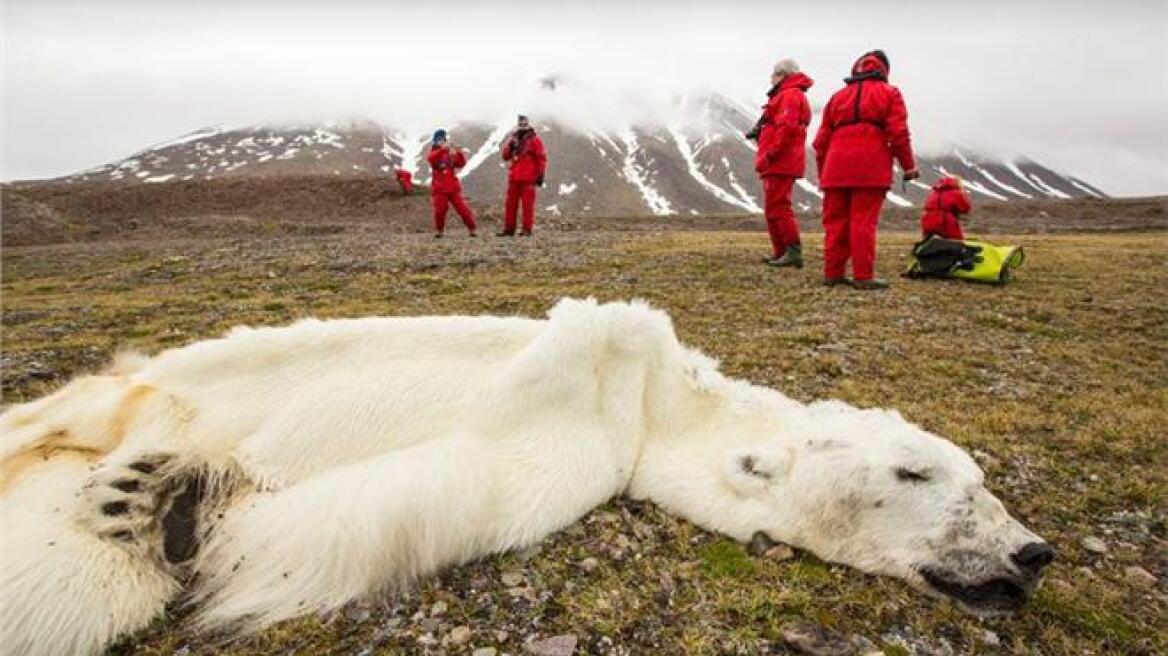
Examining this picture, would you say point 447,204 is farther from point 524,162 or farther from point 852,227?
point 852,227

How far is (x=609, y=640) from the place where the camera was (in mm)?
2854

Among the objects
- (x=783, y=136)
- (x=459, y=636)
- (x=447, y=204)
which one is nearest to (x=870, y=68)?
(x=783, y=136)

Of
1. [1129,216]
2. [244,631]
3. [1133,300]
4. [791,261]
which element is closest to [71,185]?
[791,261]

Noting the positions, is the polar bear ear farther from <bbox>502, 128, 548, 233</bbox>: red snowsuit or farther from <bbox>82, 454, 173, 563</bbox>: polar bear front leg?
<bbox>502, 128, 548, 233</bbox>: red snowsuit

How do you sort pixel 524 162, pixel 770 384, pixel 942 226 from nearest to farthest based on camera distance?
pixel 770 384 < pixel 942 226 < pixel 524 162

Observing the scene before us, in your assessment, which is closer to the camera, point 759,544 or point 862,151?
point 759,544

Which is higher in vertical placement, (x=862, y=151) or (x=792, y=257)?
(x=862, y=151)

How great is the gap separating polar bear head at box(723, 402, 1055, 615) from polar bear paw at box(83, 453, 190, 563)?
2933 mm

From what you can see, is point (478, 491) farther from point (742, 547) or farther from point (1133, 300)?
point (1133, 300)

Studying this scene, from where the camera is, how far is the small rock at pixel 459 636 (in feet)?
9.41

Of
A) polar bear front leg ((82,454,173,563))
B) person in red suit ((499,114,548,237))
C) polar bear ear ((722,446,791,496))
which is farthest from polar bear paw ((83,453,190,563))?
person in red suit ((499,114,548,237))

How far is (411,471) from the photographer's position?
11.3 feet

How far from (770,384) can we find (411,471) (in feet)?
12.2

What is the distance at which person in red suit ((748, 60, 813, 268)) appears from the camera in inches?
456
